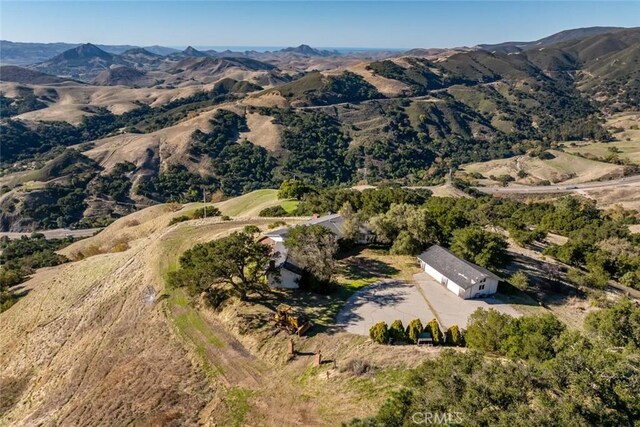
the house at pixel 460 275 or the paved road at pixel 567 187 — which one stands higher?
the house at pixel 460 275

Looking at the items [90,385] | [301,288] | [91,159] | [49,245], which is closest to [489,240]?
[301,288]

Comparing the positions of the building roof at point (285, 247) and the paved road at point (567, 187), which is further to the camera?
the paved road at point (567, 187)

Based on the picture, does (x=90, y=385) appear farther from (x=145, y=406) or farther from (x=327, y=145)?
(x=327, y=145)

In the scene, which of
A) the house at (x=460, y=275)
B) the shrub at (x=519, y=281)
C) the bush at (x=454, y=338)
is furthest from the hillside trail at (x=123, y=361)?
the shrub at (x=519, y=281)

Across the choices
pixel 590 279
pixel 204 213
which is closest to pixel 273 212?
pixel 204 213

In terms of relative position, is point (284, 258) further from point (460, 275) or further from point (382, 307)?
point (460, 275)

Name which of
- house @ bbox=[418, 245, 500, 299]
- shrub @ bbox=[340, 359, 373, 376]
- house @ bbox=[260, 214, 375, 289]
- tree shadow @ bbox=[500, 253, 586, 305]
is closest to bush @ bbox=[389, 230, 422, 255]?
house @ bbox=[418, 245, 500, 299]

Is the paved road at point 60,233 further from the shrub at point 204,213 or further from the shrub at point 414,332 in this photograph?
the shrub at point 414,332
